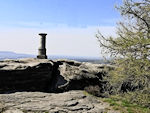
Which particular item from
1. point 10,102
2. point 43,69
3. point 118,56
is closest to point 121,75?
point 118,56

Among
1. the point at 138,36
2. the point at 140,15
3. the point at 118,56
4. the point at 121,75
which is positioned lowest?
the point at 121,75

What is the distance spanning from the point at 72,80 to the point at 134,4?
28.9ft

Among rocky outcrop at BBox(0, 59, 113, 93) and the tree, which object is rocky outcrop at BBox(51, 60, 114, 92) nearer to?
rocky outcrop at BBox(0, 59, 113, 93)

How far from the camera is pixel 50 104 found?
10.4m

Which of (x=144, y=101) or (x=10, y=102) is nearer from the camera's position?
(x=144, y=101)

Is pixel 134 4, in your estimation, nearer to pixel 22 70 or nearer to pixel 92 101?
pixel 92 101

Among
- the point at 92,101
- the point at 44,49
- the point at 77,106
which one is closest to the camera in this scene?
the point at 77,106

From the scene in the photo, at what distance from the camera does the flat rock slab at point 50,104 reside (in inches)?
383

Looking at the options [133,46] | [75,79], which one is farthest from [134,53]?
[75,79]

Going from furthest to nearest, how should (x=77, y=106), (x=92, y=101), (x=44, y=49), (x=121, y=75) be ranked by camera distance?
(x=44, y=49) → (x=92, y=101) → (x=77, y=106) → (x=121, y=75)

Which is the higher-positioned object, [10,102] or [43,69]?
[43,69]

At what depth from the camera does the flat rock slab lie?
31.9ft

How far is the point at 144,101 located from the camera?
8.77 m

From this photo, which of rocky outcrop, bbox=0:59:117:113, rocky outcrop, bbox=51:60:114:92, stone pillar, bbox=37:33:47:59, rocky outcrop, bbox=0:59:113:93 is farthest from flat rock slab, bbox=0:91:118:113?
stone pillar, bbox=37:33:47:59
